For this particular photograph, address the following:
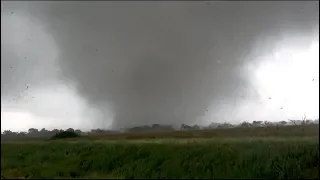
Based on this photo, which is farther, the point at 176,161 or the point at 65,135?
the point at 65,135

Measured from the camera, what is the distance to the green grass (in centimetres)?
3659

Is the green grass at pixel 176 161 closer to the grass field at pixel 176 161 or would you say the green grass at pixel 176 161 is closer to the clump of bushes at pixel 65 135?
the grass field at pixel 176 161

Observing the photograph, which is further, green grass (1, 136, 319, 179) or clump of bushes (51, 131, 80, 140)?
clump of bushes (51, 131, 80, 140)

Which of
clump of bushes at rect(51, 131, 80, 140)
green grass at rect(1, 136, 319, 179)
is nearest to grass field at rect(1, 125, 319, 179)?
green grass at rect(1, 136, 319, 179)

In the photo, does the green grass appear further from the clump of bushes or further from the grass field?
the clump of bushes

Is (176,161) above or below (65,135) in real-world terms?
below

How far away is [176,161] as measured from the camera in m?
39.6

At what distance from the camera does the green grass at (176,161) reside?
3659cm

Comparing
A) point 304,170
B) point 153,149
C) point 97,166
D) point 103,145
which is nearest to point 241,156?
point 304,170

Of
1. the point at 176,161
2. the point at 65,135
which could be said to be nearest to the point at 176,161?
the point at 176,161

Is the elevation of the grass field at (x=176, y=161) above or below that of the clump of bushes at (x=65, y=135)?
below

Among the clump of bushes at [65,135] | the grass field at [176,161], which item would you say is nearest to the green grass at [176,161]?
the grass field at [176,161]

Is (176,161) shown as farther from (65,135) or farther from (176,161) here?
(65,135)

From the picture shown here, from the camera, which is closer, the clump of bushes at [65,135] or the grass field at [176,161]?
the grass field at [176,161]
